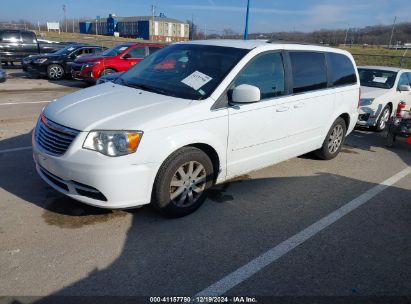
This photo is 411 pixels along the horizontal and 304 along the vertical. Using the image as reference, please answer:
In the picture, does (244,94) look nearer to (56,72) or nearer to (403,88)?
(403,88)

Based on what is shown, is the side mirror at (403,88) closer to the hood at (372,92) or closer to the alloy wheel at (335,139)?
the hood at (372,92)

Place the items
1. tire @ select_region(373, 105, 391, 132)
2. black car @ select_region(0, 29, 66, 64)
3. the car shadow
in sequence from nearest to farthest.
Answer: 1. the car shadow
2. tire @ select_region(373, 105, 391, 132)
3. black car @ select_region(0, 29, 66, 64)

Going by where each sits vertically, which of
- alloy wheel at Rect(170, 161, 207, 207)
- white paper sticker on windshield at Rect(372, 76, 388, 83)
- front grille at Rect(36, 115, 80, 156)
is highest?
white paper sticker on windshield at Rect(372, 76, 388, 83)

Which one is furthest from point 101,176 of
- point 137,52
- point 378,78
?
point 137,52

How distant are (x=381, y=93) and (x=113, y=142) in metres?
7.73

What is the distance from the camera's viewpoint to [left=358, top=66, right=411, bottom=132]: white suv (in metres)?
8.55

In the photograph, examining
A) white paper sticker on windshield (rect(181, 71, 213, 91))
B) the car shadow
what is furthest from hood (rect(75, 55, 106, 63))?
white paper sticker on windshield (rect(181, 71, 213, 91))

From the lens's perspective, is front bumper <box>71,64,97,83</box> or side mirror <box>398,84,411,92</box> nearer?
side mirror <box>398,84,411,92</box>

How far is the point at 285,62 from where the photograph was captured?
15.3 ft

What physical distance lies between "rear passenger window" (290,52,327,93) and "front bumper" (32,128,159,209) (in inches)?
97.8

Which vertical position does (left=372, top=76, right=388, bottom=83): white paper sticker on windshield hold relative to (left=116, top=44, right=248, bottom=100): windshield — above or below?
below

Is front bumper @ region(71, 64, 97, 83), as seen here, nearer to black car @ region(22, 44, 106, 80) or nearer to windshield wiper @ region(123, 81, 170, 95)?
black car @ region(22, 44, 106, 80)

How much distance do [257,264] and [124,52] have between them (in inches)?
452

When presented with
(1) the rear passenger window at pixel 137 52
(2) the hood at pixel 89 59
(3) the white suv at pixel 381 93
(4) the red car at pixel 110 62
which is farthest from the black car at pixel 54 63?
(3) the white suv at pixel 381 93
